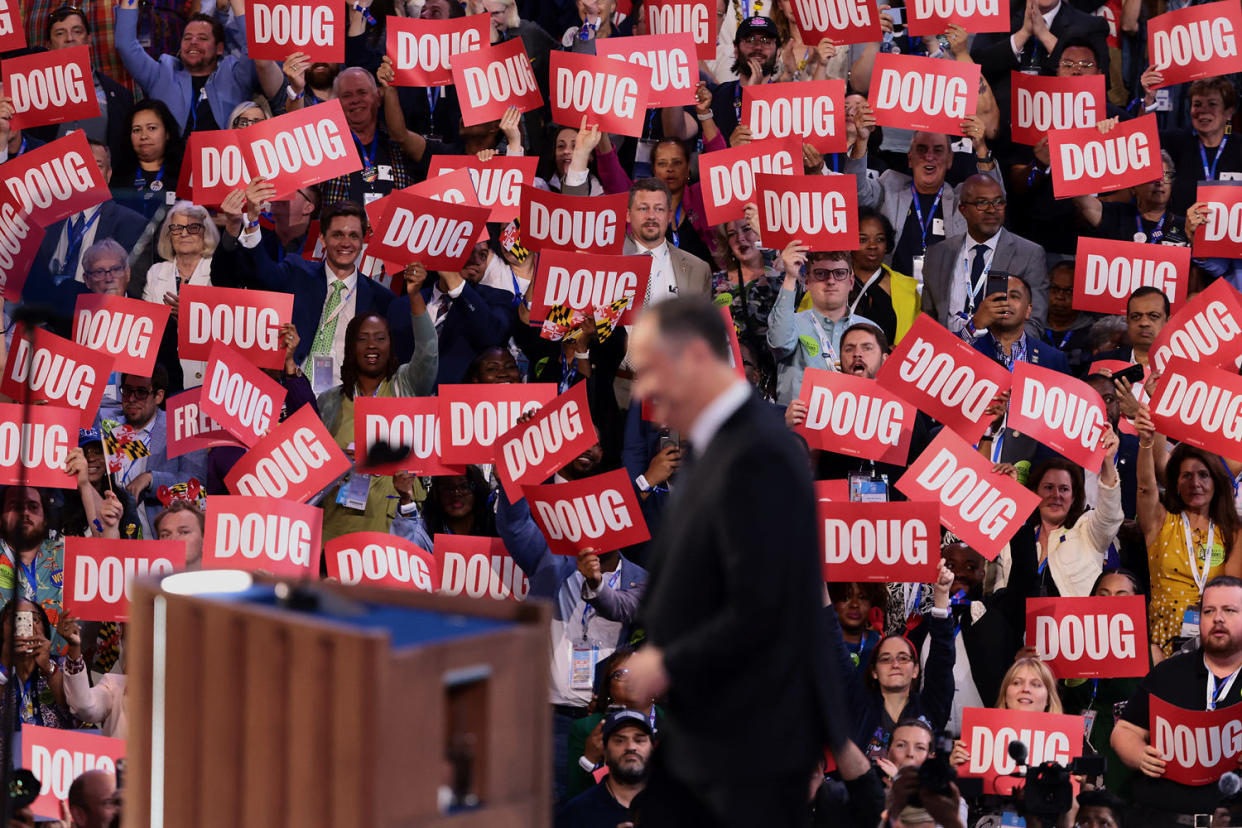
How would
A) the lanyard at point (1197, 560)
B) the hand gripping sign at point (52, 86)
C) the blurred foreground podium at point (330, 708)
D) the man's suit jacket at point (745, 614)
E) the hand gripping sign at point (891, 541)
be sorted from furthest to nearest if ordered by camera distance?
the hand gripping sign at point (52, 86) → the lanyard at point (1197, 560) → the hand gripping sign at point (891, 541) → the man's suit jacket at point (745, 614) → the blurred foreground podium at point (330, 708)

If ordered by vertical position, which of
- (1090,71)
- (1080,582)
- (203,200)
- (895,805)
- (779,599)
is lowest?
(895,805)

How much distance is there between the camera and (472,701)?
257cm

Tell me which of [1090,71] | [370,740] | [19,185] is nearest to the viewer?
[370,740]

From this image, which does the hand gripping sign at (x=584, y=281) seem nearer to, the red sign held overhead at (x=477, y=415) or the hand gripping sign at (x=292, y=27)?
the red sign held overhead at (x=477, y=415)

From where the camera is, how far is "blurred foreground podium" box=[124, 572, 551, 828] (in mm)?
2430

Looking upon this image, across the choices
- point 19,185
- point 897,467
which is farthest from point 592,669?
point 19,185

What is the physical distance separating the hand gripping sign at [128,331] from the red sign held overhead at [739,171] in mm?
2212

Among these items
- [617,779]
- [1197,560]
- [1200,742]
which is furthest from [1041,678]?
[617,779]

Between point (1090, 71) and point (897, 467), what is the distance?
2473 millimetres

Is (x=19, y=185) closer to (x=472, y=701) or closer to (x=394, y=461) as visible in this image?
(x=394, y=461)

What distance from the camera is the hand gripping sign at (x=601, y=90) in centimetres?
729

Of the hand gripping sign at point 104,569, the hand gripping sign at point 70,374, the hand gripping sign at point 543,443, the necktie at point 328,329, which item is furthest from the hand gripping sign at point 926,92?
the hand gripping sign at point 104,569

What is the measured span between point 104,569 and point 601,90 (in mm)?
2893

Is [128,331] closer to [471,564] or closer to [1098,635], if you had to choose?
[471,564]
